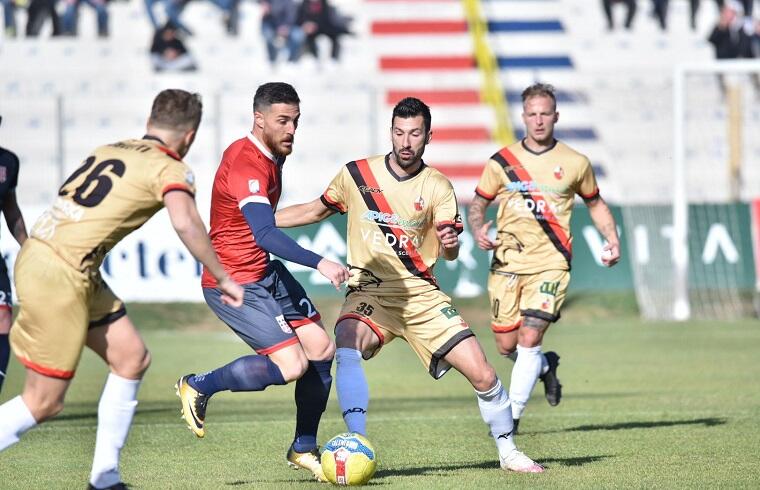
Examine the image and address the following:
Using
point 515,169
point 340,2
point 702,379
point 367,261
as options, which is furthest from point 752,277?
point 367,261

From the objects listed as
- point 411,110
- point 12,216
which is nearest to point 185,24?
point 12,216

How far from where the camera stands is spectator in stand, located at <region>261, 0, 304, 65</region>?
26.5 meters

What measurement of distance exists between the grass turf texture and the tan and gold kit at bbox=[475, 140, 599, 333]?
1.00 m

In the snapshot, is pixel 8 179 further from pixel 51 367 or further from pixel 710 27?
pixel 710 27

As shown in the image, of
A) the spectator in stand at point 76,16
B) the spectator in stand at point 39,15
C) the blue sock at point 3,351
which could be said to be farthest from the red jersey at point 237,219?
the spectator in stand at point 39,15

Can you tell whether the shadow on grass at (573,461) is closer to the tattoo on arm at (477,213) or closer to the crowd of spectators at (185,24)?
the tattoo on arm at (477,213)

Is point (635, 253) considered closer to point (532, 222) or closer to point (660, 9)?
point (660, 9)

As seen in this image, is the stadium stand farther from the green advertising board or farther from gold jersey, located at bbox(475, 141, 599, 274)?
gold jersey, located at bbox(475, 141, 599, 274)

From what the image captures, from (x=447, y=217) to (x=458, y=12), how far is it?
19.5 metres

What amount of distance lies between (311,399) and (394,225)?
44.5 inches

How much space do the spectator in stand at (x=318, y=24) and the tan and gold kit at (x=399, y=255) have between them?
18.2 metres

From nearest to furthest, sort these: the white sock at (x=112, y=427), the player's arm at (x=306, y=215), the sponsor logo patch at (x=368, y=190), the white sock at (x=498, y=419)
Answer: the white sock at (x=112, y=427), the white sock at (x=498, y=419), the sponsor logo patch at (x=368, y=190), the player's arm at (x=306, y=215)

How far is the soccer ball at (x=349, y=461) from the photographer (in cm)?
761

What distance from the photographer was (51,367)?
21.6 feet
